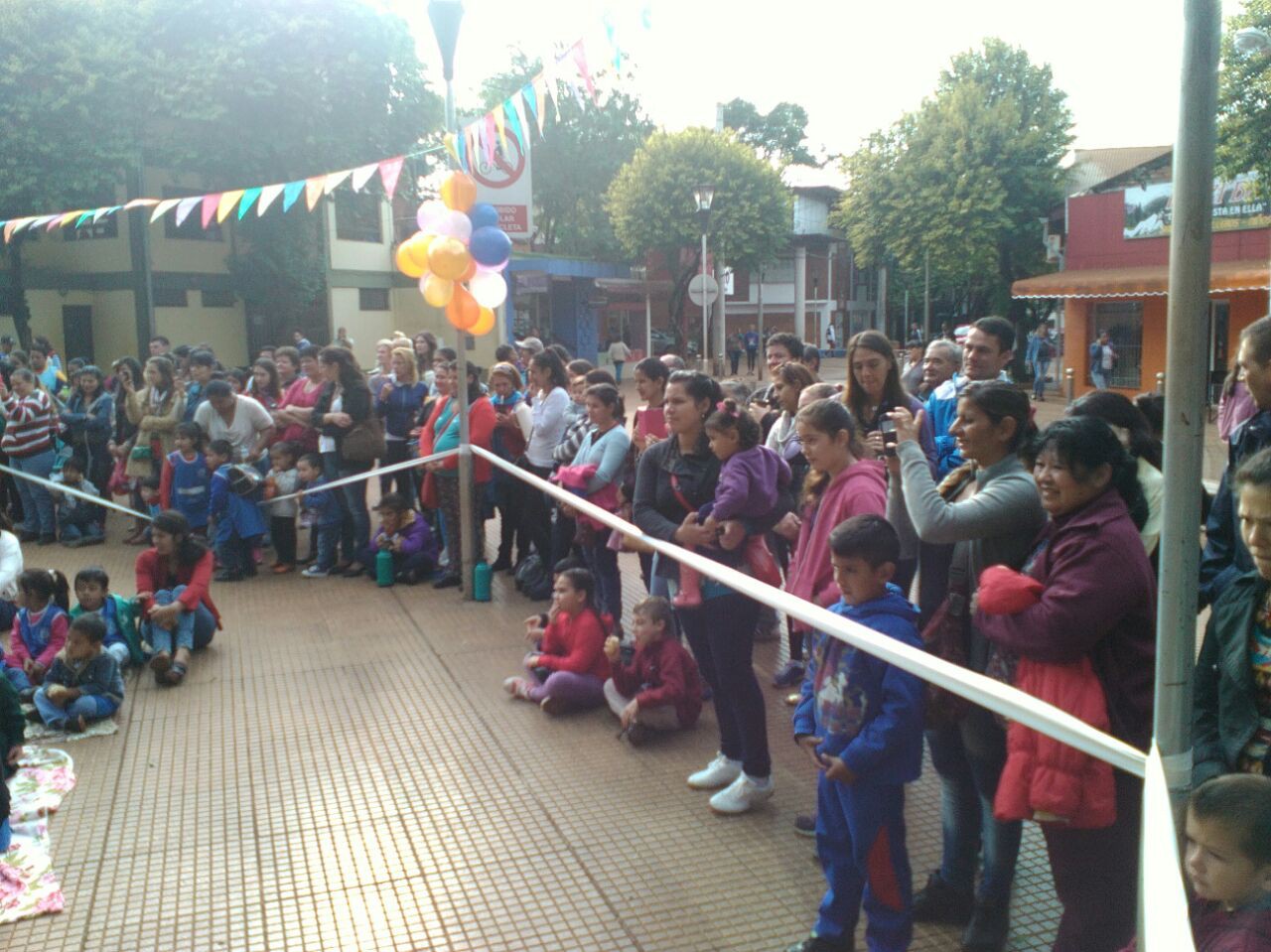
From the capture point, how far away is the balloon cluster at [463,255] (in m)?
7.57

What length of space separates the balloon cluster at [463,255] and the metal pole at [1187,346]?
6.10 meters

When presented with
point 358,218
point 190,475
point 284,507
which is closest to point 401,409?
point 284,507

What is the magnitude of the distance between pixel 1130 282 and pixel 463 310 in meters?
20.8

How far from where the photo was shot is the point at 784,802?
4488mm

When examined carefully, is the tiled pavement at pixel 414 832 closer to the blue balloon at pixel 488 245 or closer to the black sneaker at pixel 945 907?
the black sneaker at pixel 945 907

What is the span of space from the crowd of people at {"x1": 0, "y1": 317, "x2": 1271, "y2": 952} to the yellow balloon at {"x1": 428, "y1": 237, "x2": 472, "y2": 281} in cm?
84

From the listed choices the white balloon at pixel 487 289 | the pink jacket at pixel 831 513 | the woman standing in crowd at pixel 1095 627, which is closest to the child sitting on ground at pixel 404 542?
the white balloon at pixel 487 289

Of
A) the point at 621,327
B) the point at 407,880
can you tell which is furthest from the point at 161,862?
the point at 621,327

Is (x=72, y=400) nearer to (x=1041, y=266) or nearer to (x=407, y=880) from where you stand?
(x=407, y=880)

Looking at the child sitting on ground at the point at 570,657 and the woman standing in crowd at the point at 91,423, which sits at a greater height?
the woman standing in crowd at the point at 91,423

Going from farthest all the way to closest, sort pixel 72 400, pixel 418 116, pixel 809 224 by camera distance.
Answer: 1. pixel 809 224
2. pixel 418 116
3. pixel 72 400

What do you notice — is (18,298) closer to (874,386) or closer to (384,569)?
(384,569)

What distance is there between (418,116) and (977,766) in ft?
91.0

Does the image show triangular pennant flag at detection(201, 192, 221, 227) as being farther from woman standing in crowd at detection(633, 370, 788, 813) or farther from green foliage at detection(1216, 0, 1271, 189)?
green foliage at detection(1216, 0, 1271, 189)
